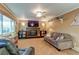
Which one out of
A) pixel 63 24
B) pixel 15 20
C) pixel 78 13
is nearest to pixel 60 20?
pixel 63 24

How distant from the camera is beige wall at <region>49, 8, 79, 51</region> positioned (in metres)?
3.44

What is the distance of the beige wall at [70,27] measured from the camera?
3436mm

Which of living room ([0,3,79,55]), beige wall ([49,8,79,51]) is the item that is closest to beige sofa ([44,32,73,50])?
living room ([0,3,79,55])

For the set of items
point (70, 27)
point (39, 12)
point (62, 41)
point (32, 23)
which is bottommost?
point (62, 41)

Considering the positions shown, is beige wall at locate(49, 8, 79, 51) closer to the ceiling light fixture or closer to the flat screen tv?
the ceiling light fixture

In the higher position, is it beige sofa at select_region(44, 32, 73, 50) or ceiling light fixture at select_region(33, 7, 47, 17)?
ceiling light fixture at select_region(33, 7, 47, 17)

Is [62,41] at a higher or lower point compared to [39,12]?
lower

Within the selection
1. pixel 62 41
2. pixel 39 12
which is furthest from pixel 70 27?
pixel 39 12

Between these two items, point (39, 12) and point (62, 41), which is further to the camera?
point (62, 41)

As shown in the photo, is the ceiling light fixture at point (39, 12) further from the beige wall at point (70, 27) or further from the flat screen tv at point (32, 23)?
the beige wall at point (70, 27)

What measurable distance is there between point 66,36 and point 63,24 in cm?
46

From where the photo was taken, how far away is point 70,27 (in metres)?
3.67

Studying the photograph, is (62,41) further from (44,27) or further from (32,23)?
(32,23)

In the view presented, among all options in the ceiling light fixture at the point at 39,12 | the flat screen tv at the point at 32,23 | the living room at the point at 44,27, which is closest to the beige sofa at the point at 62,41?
the living room at the point at 44,27
